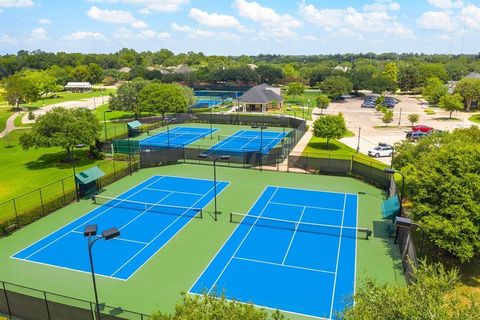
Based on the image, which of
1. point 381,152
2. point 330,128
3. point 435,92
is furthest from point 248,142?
point 435,92

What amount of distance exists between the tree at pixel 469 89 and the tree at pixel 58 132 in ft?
216

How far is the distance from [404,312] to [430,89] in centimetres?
8571

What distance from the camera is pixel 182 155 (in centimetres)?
3788

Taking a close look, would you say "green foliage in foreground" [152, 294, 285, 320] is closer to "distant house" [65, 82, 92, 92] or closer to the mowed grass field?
the mowed grass field

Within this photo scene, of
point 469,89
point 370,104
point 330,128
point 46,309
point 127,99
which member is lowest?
point 46,309

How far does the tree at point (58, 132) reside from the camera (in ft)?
111

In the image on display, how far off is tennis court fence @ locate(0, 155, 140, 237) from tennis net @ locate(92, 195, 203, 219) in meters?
2.40

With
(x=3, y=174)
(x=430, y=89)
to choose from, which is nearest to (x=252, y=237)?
(x=3, y=174)

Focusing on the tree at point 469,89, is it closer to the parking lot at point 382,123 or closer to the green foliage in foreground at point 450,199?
the parking lot at point 382,123

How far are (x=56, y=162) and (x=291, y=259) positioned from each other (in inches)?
1113

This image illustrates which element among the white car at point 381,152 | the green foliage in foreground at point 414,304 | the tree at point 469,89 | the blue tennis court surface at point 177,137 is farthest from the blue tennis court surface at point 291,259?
the tree at point 469,89

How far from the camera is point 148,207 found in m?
26.8

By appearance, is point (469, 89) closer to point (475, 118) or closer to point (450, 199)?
point (475, 118)

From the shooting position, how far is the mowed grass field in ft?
55.8
